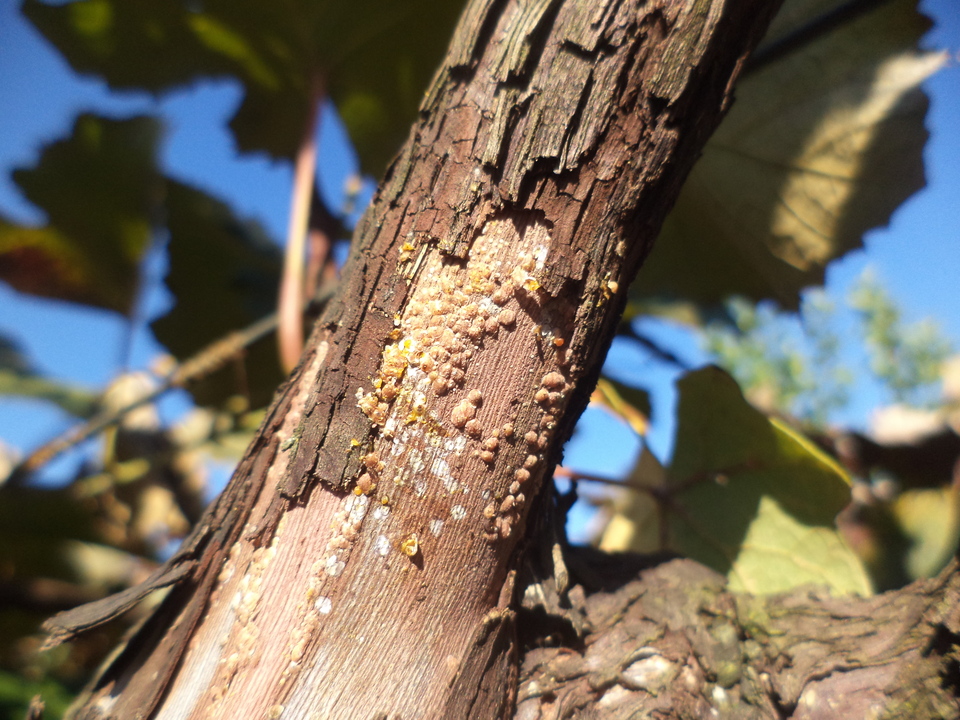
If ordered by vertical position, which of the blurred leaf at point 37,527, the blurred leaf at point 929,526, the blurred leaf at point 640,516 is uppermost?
the blurred leaf at point 929,526

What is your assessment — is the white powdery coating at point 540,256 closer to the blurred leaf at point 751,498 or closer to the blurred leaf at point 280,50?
the blurred leaf at point 751,498

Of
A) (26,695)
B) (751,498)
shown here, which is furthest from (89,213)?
(751,498)

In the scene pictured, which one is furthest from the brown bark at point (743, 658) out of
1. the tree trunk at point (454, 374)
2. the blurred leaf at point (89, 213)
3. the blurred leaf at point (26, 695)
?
the blurred leaf at point (89, 213)

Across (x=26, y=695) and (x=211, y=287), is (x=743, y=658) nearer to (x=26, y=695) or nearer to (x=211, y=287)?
(x=211, y=287)

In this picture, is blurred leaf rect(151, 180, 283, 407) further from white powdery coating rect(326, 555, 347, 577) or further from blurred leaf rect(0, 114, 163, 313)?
white powdery coating rect(326, 555, 347, 577)

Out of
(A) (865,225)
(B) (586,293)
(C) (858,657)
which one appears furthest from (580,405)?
(A) (865,225)

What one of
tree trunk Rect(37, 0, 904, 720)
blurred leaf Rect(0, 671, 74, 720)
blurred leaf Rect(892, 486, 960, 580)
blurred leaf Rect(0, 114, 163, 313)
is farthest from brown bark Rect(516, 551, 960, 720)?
blurred leaf Rect(0, 114, 163, 313)

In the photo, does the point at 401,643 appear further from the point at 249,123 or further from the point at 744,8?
the point at 249,123
